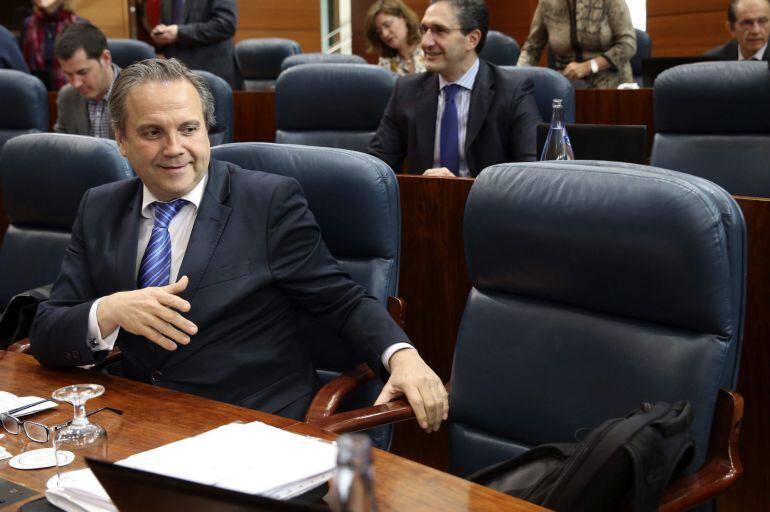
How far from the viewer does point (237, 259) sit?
185cm

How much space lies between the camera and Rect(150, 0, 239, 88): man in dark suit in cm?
511

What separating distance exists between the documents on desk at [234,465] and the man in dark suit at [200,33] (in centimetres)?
417

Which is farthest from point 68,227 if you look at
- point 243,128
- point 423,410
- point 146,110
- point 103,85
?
point 243,128

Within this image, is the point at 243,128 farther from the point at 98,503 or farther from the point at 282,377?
the point at 98,503

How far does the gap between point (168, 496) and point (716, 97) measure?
2.89m

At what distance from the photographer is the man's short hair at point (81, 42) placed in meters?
3.98

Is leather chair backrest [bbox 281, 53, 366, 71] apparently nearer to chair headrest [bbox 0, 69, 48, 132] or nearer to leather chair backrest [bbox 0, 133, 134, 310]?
chair headrest [bbox 0, 69, 48, 132]

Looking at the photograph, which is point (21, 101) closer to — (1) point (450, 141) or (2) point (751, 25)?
(1) point (450, 141)

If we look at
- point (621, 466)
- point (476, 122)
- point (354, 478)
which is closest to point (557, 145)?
point (476, 122)

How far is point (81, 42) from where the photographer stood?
13.1 feet

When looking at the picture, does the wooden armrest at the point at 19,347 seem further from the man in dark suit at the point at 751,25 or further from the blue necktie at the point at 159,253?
the man in dark suit at the point at 751,25

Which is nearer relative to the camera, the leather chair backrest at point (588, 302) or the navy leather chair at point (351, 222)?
the leather chair backrest at point (588, 302)

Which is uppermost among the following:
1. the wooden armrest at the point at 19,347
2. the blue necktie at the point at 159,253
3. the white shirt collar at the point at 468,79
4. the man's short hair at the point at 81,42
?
the man's short hair at the point at 81,42

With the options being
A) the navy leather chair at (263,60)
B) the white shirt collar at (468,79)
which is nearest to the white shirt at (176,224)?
the white shirt collar at (468,79)
